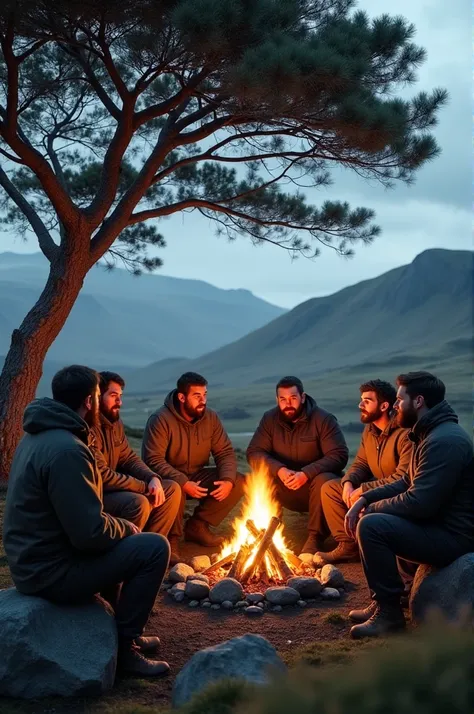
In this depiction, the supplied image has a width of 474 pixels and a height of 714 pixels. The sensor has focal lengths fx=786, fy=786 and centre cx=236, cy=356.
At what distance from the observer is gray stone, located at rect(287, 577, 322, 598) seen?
593cm

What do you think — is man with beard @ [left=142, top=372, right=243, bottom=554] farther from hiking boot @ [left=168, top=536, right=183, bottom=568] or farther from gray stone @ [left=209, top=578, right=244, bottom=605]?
gray stone @ [left=209, top=578, right=244, bottom=605]

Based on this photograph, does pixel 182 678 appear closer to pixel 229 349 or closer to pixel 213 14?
pixel 213 14

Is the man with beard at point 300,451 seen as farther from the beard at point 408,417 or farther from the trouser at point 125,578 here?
the trouser at point 125,578

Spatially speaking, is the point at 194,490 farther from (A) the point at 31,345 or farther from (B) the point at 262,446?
(A) the point at 31,345

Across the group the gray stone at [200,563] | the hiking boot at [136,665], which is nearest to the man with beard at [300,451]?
the gray stone at [200,563]

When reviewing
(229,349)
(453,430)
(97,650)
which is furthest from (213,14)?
(229,349)

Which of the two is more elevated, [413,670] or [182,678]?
[413,670]

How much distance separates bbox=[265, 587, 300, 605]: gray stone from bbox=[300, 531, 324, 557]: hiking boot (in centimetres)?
114

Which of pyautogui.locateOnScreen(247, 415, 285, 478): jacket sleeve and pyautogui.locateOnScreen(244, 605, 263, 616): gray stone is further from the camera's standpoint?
pyautogui.locateOnScreen(247, 415, 285, 478): jacket sleeve

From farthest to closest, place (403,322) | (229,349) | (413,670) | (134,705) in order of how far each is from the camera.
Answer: (229,349) < (403,322) < (134,705) < (413,670)

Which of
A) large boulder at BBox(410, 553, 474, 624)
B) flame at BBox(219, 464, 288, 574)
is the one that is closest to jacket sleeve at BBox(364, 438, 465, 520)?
large boulder at BBox(410, 553, 474, 624)

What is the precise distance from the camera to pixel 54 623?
14.1 feet

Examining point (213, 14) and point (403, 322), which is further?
point (403, 322)

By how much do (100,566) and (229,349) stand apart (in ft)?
546
